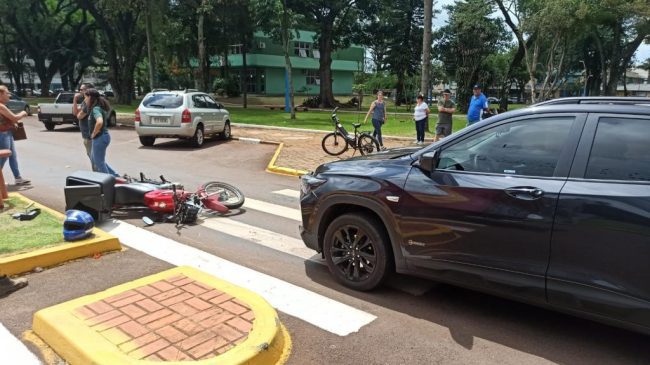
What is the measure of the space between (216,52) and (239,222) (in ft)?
131

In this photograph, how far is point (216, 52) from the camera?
4403cm

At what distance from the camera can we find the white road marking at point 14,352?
3.27 m

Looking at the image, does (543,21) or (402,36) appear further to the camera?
(402,36)

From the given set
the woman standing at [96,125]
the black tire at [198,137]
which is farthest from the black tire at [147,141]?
the woman standing at [96,125]

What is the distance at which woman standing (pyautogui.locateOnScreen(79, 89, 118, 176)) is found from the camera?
8086mm

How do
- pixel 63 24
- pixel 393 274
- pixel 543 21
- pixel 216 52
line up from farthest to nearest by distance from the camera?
pixel 63 24, pixel 216 52, pixel 543 21, pixel 393 274

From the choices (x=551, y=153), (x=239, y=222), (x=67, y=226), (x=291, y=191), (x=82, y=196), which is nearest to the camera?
(x=551, y=153)

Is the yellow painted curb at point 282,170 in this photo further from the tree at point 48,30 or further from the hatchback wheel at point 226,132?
the tree at point 48,30

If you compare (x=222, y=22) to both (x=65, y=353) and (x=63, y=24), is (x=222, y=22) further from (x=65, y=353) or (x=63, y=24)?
(x=65, y=353)

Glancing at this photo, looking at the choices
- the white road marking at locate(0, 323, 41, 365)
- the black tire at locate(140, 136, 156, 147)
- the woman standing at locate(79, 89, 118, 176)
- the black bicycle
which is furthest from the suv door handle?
the black tire at locate(140, 136, 156, 147)

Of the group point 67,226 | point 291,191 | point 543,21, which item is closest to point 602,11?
point 543,21

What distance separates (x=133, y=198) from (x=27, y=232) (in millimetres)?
1399

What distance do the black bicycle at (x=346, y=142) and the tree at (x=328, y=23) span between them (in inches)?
1006

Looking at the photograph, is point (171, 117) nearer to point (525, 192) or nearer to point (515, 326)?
point (515, 326)
